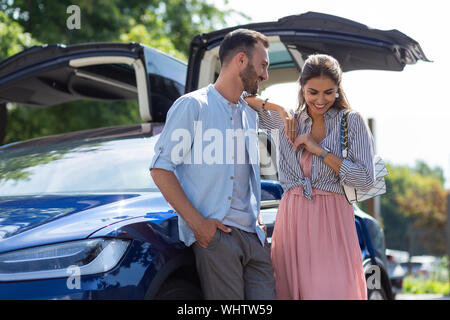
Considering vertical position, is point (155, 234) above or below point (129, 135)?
below

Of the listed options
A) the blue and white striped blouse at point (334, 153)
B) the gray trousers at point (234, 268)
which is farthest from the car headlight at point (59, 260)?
the blue and white striped blouse at point (334, 153)

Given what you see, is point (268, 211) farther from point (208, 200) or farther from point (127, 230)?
point (127, 230)

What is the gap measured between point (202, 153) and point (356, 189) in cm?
78

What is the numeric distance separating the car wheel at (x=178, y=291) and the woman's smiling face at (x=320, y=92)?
104 cm

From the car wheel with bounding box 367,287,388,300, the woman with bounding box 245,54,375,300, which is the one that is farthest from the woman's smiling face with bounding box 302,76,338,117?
the car wheel with bounding box 367,287,388,300

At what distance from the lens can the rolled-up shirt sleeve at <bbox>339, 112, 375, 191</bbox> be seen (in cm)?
285

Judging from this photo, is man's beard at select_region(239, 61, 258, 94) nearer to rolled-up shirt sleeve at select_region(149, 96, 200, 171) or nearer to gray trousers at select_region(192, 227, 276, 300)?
rolled-up shirt sleeve at select_region(149, 96, 200, 171)

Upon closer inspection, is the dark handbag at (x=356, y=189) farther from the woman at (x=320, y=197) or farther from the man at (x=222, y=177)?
the man at (x=222, y=177)

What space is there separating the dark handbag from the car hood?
0.87 metres

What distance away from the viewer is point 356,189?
295cm

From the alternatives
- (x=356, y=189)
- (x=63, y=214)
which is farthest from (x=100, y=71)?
(x=356, y=189)

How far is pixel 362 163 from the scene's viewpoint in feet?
9.41
